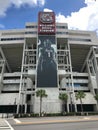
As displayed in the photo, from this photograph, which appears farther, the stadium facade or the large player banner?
the stadium facade

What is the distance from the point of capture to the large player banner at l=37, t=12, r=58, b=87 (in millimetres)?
61062

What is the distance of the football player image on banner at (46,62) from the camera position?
60900 mm

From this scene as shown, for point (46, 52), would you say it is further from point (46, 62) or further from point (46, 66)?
point (46, 66)

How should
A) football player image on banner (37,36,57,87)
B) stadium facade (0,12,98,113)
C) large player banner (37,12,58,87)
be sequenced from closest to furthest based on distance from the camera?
football player image on banner (37,36,57,87) < large player banner (37,12,58,87) < stadium facade (0,12,98,113)

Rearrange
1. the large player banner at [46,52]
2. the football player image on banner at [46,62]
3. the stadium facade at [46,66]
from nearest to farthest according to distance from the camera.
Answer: the football player image on banner at [46,62], the large player banner at [46,52], the stadium facade at [46,66]

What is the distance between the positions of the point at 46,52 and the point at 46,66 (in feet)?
22.5

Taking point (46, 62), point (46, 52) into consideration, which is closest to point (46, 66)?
point (46, 62)

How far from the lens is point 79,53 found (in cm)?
8181

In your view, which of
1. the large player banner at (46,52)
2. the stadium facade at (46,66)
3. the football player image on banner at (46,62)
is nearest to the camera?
the football player image on banner at (46,62)

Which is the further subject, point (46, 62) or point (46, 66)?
point (46, 62)

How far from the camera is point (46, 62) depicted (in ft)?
212

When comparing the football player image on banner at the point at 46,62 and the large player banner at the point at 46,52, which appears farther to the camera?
the large player banner at the point at 46,52

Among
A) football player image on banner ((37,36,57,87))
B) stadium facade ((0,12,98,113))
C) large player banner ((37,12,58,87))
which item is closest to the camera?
football player image on banner ((37,36,57,87))

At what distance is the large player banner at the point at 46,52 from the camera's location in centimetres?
6106
